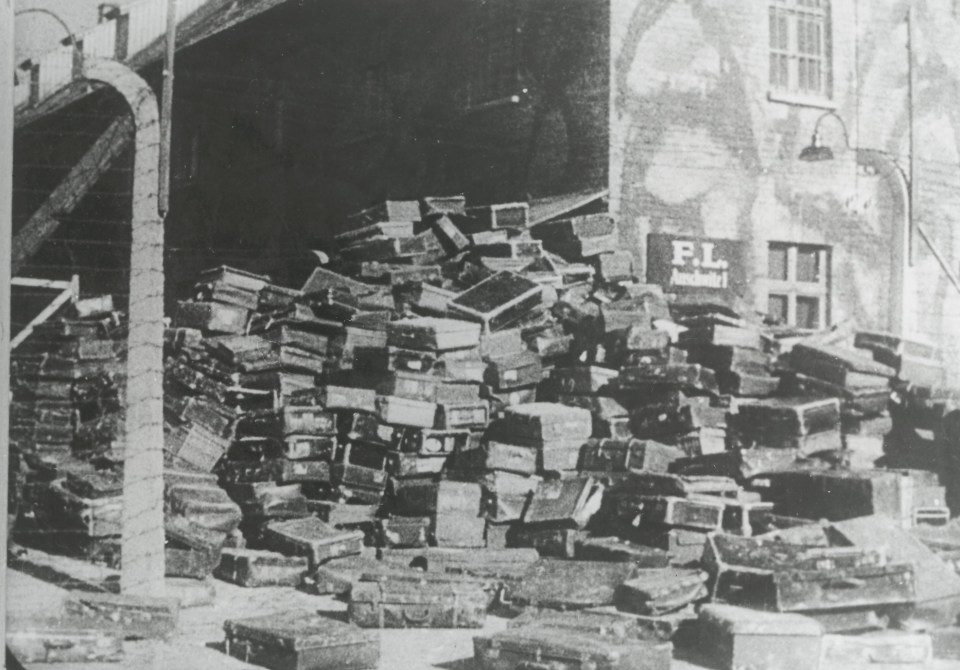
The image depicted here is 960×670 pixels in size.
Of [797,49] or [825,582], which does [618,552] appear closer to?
[825,582]

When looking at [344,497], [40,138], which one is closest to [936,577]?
[344,497]

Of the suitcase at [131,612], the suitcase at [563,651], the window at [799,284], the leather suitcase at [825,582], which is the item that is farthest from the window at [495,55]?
the suitcase at [563,651]

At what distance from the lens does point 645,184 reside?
13.3 meters

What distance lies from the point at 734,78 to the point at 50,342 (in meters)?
9.24

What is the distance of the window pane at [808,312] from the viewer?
14625 mm

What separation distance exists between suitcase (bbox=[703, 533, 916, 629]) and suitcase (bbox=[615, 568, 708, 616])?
1.00 ft

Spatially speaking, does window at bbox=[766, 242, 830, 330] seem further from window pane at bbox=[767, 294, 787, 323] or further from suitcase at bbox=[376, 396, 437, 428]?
suitcase at bbox=[376, 396, 437, 428]

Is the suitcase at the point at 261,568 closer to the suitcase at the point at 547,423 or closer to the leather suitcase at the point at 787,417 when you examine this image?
the suitcase at the point at 547,423

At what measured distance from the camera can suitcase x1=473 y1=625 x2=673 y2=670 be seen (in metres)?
5.81

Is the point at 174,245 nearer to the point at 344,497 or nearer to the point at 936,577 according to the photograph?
the point at 344,497

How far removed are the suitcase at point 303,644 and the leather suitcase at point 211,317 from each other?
5240 mm

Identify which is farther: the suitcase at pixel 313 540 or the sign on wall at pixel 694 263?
the sign on wall at pixel 694 263

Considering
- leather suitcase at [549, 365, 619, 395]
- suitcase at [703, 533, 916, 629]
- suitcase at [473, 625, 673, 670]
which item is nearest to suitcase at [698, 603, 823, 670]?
suitcase at [703, 533, 916, 629]

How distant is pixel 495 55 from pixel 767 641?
992 cm
